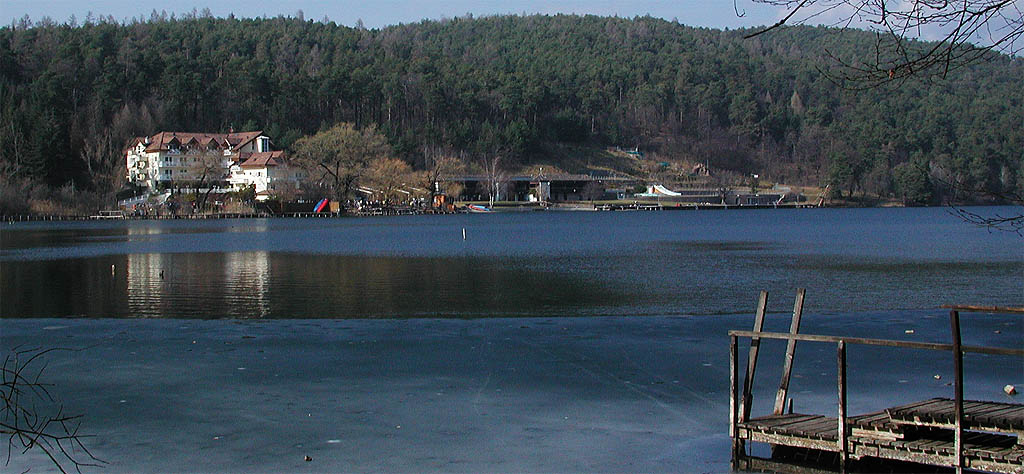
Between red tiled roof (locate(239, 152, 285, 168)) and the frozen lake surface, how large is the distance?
109 meters

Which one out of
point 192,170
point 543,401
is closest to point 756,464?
point 543,401

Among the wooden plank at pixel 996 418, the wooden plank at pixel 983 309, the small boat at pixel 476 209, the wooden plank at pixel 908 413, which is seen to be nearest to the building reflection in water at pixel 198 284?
the wooden plank at pixel 908 413

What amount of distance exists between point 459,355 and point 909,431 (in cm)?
940

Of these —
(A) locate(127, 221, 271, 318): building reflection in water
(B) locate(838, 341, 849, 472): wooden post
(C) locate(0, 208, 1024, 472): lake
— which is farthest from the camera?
(A) locate(127, 221, 271, 318): building reflection in water

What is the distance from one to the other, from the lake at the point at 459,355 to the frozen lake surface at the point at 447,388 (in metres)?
0.05

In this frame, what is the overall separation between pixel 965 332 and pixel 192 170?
382 ft

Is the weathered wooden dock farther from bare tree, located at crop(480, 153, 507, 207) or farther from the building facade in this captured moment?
bare tree, located at crop(480, 153, 507, 207)

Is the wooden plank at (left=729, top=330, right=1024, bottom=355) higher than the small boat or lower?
higher

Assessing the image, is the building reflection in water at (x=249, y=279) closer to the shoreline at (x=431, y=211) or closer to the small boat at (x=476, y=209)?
the shoreline at (x=431, y=211)

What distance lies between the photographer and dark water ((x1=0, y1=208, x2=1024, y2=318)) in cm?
2692

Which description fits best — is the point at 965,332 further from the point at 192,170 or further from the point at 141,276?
the point at 192,170

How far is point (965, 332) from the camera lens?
20.7 metres

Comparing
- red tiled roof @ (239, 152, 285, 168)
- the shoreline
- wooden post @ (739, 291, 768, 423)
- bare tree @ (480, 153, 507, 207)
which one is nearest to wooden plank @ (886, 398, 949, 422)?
wooden post @ (739, 291, 768, 423)

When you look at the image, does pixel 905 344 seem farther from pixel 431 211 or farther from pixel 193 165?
pixel 431 211
